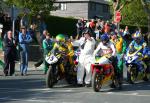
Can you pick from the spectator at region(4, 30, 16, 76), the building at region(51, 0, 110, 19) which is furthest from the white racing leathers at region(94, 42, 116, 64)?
the building at region(51, 0, 110, 19)

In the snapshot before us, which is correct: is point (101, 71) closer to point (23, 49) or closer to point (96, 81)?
point (96, 81)

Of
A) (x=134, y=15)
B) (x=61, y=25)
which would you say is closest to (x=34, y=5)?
(x=61, y=25)

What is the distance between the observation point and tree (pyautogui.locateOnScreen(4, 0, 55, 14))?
95.3 feet

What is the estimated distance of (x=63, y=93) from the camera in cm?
1568

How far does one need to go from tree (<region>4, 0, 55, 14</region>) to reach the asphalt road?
10502 mm

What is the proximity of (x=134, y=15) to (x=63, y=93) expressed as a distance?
43.3 m

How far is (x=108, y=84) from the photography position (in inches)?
706

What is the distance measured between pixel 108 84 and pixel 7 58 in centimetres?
486

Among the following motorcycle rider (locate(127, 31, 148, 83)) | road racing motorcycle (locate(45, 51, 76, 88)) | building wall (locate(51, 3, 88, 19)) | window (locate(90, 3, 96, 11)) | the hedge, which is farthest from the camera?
window (locate(90, 3, 96, 11))

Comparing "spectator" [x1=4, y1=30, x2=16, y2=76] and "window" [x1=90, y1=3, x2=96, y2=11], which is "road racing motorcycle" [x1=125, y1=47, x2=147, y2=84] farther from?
"window" [x1=90, y1=3, x2=96, y2=11]

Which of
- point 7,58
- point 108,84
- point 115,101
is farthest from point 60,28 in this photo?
point 115,101

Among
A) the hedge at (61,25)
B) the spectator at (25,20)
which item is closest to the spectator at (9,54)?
the spectator at (25,20)

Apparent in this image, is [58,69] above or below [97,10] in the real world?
below

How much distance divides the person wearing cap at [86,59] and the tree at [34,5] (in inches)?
486
